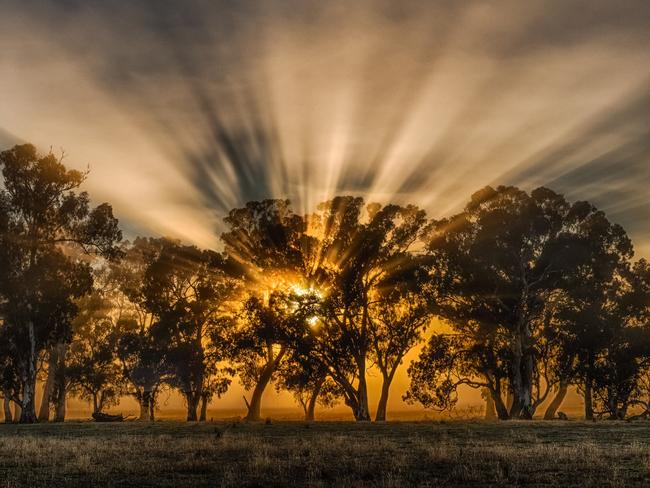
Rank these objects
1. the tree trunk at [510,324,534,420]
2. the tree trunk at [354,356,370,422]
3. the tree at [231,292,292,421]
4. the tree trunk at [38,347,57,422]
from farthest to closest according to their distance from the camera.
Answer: the tree trunk at [38,347,57,422]
the tree at [231,292,292,421]
the tree trunk at [354,356,370,422]
the tree trunk at [510,324,534,420]

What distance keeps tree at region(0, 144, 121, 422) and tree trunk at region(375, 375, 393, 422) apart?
24796 millimetres

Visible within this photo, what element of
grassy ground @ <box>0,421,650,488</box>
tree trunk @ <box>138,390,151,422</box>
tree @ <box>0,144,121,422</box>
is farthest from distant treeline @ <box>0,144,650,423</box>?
grassy ground @ <box>0,421,650,488</box>

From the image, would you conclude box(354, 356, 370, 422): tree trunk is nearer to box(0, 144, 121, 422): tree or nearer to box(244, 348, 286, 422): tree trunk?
box(244, 348, 286, 422): tree trunk

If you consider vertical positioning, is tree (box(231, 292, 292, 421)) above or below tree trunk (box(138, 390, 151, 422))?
above

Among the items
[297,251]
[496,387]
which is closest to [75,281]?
[297,251]

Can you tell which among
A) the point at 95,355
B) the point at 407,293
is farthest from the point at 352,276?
the point at 95,355

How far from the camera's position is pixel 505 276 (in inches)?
1945

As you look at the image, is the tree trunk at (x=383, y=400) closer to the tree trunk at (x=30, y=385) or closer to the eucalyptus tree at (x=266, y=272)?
the eucalyptus tree at (x=266, y=272)

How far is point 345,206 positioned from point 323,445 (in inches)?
1333

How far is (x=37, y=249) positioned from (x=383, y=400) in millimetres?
29097

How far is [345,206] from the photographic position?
5162 cm

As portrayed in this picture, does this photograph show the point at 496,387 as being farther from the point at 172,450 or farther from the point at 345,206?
the point at 172,450

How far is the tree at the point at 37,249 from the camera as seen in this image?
43188 mm

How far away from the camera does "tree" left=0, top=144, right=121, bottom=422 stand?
43.2 metres
